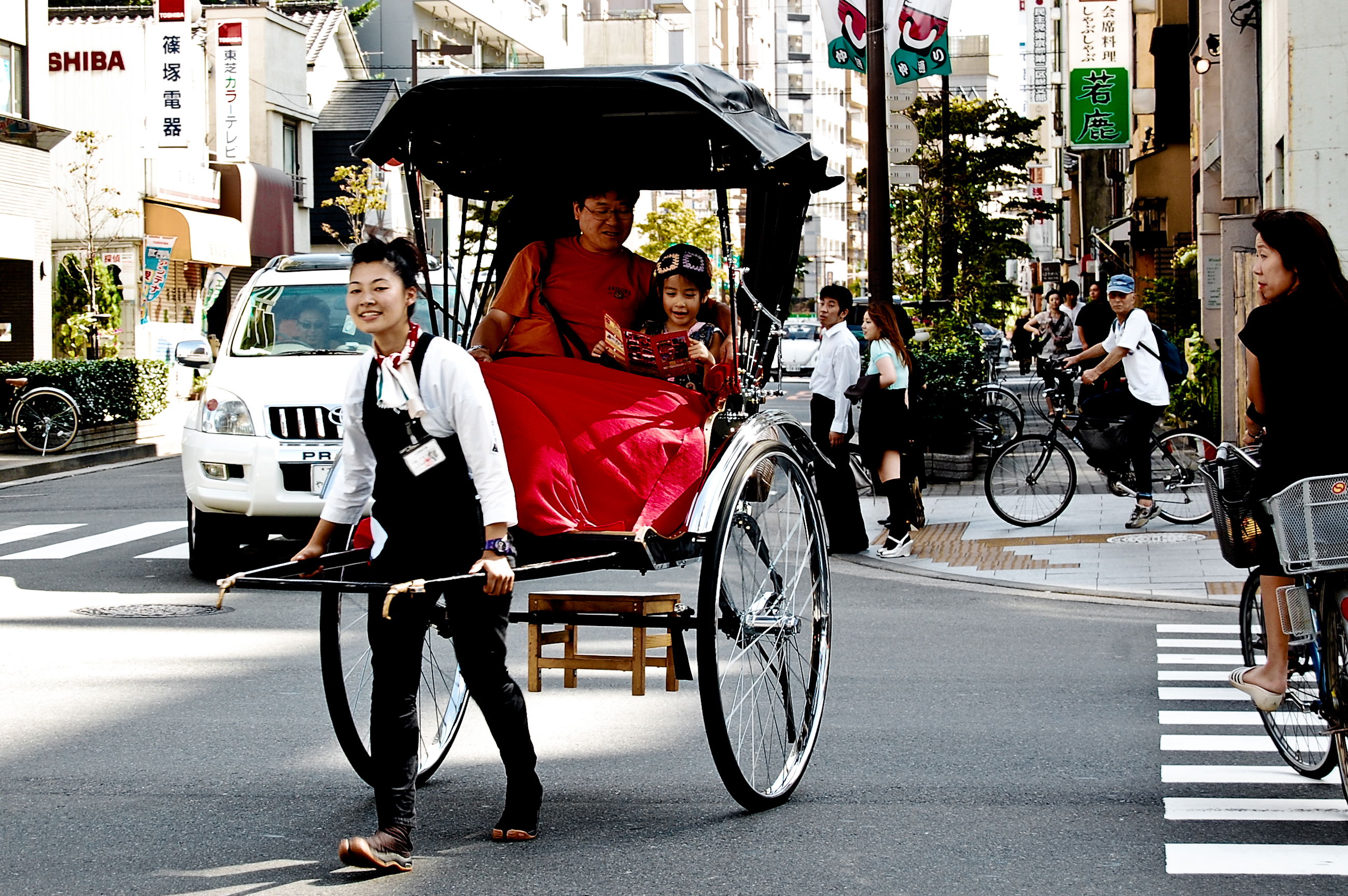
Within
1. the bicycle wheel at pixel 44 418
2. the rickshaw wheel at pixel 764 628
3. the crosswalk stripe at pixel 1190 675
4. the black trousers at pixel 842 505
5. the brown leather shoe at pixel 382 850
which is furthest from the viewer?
the bicycle wheel at pixel 44 418

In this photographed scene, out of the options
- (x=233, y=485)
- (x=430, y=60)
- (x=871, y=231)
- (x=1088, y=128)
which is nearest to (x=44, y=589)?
(x=233, y=485)

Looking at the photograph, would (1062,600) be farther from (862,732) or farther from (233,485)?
(233,485)

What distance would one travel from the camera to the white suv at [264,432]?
1102cm

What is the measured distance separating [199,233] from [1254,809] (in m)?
34.3

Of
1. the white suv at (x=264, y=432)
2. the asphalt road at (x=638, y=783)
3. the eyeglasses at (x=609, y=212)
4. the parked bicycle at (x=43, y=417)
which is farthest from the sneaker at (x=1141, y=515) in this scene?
the parked bicycle at (x=43, y=417)

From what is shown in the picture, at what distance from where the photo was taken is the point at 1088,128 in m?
30.7

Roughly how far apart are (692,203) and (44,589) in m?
64.4

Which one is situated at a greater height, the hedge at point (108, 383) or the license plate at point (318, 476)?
the hedge at point (108, 383)

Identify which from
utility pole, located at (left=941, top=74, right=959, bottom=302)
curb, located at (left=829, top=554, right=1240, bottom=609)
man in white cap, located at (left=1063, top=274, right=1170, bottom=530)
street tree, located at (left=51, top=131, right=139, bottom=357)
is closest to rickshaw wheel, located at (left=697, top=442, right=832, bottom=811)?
curb, located at (left=829, top=554, right=1240, bottom=609)

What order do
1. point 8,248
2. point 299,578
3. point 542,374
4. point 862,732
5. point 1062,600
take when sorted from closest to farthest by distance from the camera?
1. point 299,578
2. point 542,374
3. point 862,732
4. point 1062,600
5. point 8,248

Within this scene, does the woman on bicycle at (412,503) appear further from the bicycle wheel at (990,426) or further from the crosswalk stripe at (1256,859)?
the bicycle wheel at (990,426)

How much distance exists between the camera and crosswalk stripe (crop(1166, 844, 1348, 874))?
15.9 ft

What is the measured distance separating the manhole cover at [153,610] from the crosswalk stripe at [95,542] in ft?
8.58

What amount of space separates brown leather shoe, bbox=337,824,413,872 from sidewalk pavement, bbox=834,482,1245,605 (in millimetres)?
6833
